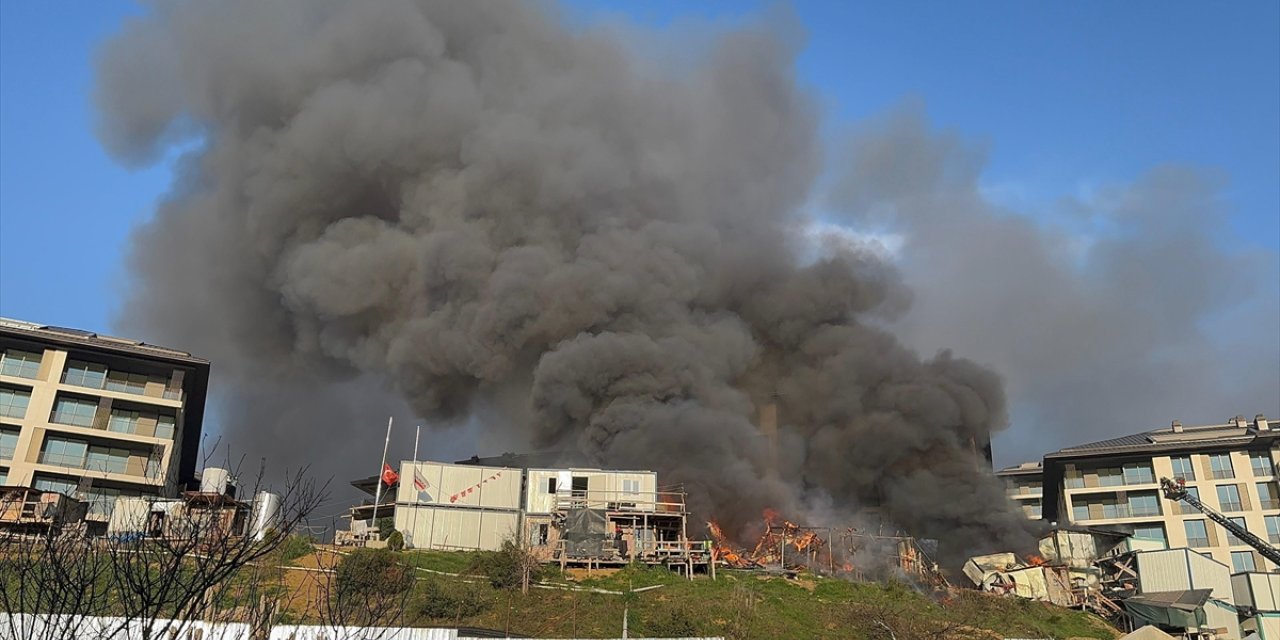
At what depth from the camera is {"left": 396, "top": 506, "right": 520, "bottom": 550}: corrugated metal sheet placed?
1494 inches

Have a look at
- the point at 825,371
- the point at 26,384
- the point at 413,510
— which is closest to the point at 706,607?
the point at 413,510

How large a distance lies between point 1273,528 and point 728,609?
134ft

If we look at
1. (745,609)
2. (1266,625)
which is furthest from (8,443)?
(1266,625)

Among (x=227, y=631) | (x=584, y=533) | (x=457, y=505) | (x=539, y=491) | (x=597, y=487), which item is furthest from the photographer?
(x=539, y=491)

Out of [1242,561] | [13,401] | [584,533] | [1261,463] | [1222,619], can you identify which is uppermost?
[13,401]

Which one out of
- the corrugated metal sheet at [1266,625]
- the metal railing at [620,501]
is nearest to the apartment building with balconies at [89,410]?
the metal railing at [620,501]

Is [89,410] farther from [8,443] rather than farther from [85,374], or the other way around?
[8,443]

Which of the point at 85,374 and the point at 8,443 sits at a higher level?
the point at 85,374

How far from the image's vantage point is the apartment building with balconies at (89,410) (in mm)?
45844

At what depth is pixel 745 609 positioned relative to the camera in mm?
27984

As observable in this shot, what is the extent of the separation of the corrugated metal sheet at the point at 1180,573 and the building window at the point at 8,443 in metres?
51.3

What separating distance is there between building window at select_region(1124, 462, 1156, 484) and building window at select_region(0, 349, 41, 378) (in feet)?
198

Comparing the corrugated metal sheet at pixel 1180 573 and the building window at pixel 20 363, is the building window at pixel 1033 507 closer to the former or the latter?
the corrugated metal sheet at pixel 1180 573

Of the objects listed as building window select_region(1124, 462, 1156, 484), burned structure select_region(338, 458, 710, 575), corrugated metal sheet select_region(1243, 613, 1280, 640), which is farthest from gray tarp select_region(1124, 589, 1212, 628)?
building window select_region(1124, 462, 1156, 484)
